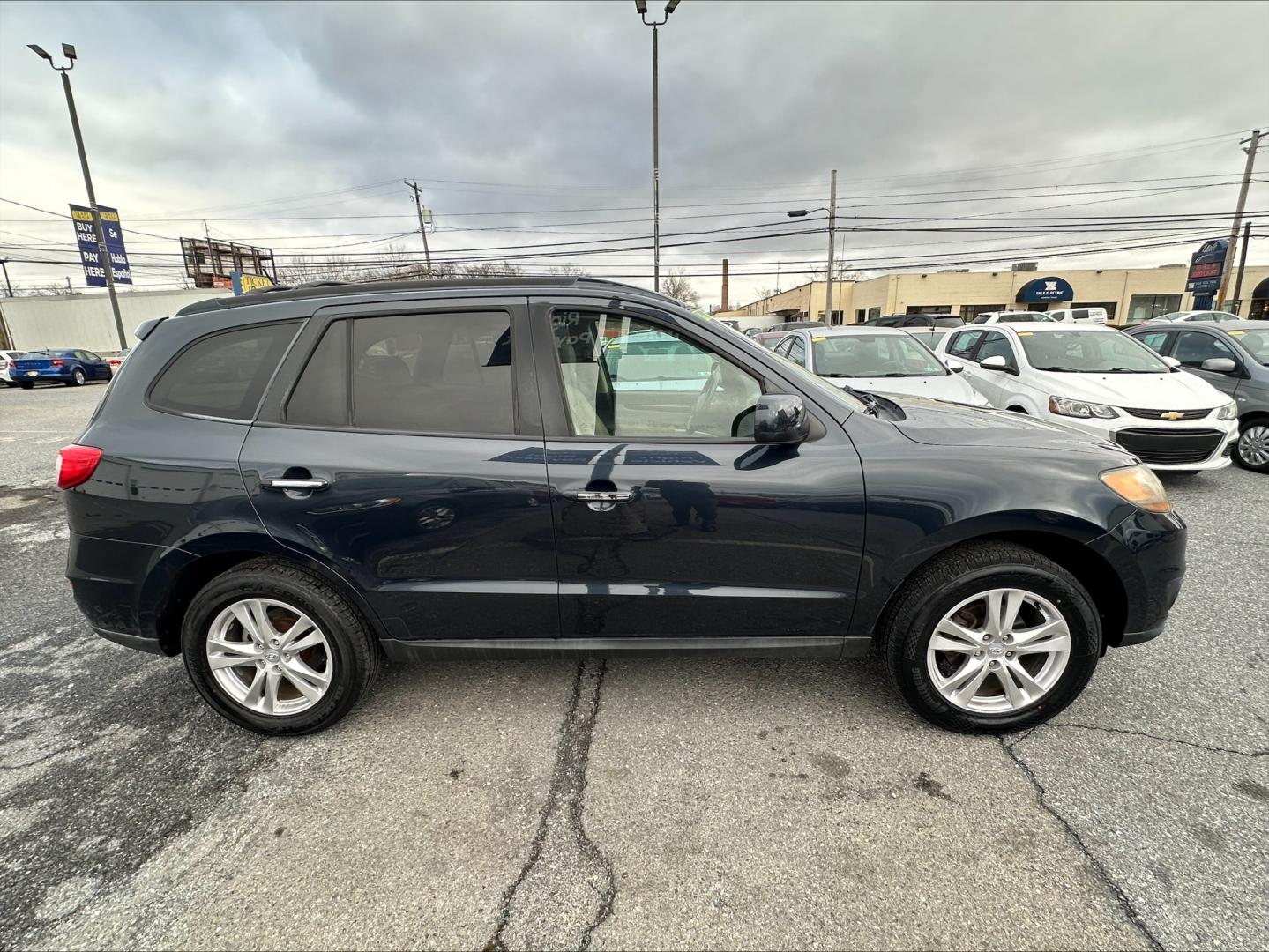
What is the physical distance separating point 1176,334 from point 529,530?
30.1 feet

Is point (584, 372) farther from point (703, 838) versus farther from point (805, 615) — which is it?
point (703, 838)

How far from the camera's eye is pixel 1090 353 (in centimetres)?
648

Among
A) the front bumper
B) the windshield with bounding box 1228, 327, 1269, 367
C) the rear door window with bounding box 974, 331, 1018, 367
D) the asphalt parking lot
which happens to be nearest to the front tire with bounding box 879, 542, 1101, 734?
the asphalt parking lot

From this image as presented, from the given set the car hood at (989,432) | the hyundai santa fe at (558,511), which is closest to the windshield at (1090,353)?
the car hood at (989,432)

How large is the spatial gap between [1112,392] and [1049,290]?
43.5m

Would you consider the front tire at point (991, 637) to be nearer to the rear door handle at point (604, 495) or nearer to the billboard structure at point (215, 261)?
the rear door handle at point (604, 495)

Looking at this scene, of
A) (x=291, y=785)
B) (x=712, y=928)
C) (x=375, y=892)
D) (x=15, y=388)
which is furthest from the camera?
(x=15, y=388)

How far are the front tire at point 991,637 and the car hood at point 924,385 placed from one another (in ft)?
13.8

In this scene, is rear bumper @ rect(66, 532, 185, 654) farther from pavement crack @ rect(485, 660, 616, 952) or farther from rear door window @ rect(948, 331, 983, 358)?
rear door window @ rect(948, 331, 983, 358)

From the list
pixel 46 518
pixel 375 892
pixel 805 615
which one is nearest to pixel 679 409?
pixel 805 615

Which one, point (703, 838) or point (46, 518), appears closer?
point (703, 838)

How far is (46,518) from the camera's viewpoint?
17.9ft

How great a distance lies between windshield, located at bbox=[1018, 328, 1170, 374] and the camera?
6.25 meters

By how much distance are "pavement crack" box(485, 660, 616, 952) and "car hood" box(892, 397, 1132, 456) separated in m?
1.85
